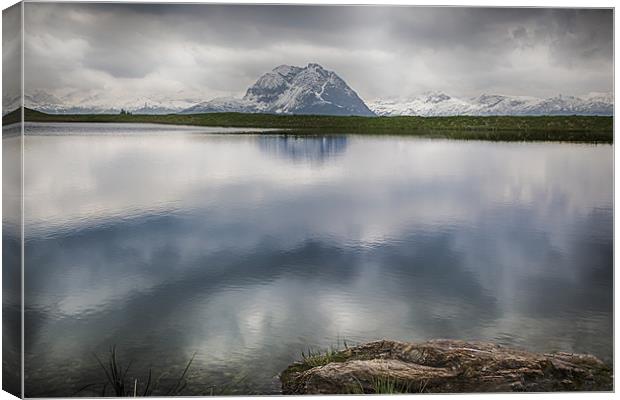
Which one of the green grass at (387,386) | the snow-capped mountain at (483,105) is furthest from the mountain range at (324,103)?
the green grass at (387,386)

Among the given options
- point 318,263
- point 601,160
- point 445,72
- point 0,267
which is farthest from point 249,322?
point 601,160

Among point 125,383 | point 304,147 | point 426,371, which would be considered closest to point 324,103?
point 304,147

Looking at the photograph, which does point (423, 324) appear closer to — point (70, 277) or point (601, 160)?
point (601, 160)

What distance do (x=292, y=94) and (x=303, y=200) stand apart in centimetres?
78

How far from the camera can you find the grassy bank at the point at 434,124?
6219 mm

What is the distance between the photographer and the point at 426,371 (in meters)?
5.94

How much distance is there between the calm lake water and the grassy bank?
0.28ft

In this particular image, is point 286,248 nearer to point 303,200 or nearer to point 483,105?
point 303,200

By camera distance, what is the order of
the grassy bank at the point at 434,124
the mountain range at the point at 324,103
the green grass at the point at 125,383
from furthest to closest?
the grassy bank at the point at 434,124
the mountain range at the point at 324,103
the green grass at the point at 125,383

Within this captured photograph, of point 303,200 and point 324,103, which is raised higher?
point 324,103

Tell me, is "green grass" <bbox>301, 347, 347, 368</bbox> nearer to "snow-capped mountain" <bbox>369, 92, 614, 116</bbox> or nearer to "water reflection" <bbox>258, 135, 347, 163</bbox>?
"water reflection" <bbox>258, 135, 347, 163</bbox>

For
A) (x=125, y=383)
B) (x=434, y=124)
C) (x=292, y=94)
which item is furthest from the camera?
(x=434, y=124)

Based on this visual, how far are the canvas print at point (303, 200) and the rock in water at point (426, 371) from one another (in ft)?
0.05

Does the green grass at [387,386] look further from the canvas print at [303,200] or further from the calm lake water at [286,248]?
the calm lake water at [286,248]
